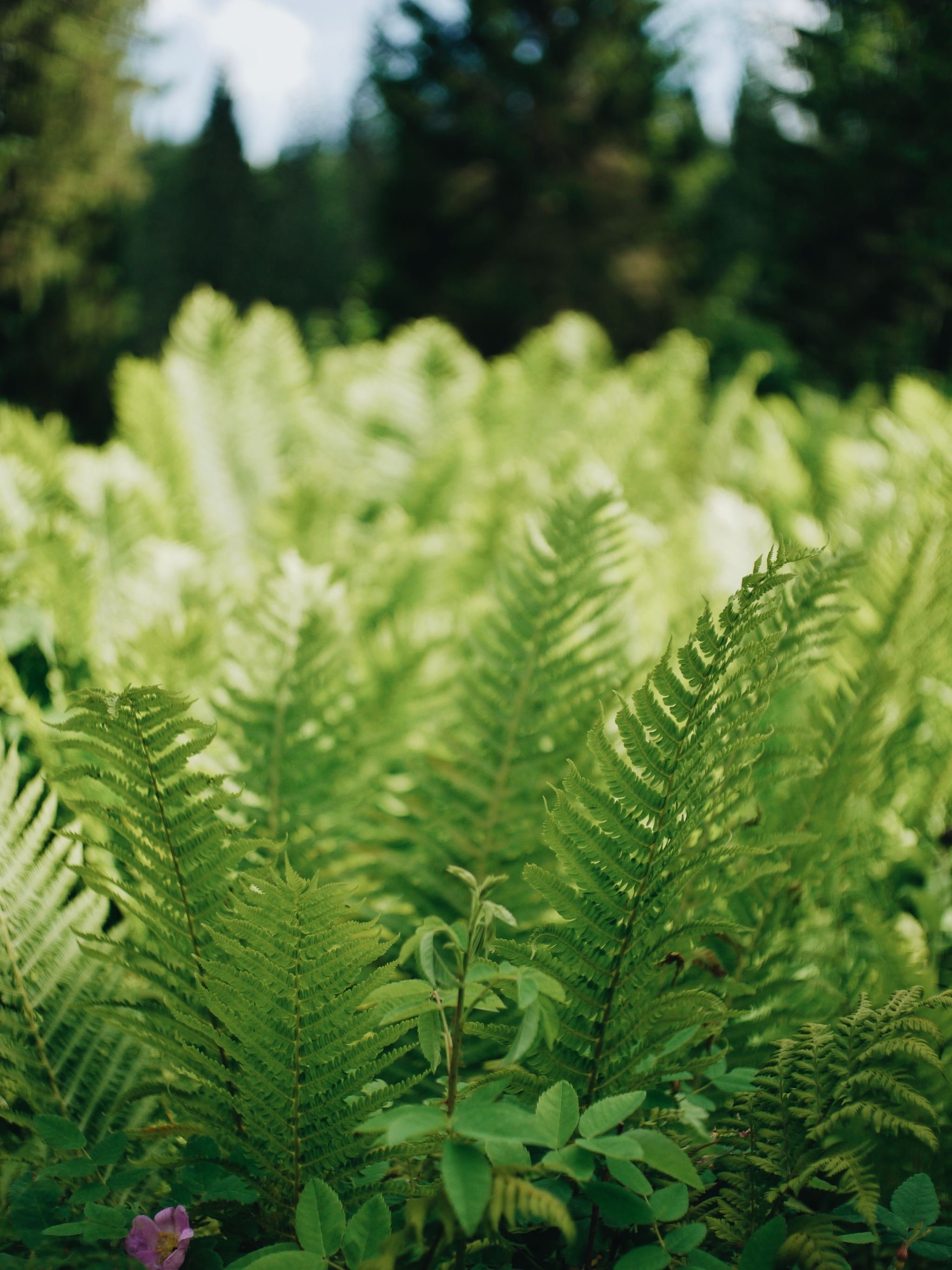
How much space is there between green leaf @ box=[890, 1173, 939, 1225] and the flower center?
0.41 metres

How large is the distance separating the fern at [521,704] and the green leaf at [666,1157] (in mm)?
299

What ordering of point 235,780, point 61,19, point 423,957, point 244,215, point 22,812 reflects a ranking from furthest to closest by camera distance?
point 244,215
point 61,19
point 235,780
point 22,812
point 423,957

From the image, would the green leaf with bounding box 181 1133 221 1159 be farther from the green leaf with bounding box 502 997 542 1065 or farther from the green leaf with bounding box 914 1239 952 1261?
the green leaf with bounding box 914 1239 952 1261

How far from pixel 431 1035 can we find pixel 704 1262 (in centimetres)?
19

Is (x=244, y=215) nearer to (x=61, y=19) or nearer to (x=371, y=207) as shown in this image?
(x=371, y=207)

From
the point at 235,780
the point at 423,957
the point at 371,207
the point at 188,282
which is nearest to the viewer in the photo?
the point at 423,957

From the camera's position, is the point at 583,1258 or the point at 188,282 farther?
the point at 188,282

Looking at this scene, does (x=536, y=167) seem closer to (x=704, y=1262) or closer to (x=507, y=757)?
(x=507, y=757)

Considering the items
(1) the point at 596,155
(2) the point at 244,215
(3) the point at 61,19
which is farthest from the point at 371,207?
(2) the point at 244,215

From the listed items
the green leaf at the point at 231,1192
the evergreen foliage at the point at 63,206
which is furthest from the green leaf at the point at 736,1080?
the evergreen foliage at the point at 63,206

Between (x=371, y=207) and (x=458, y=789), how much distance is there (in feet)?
44.1

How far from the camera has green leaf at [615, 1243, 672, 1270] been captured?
1.50 feet

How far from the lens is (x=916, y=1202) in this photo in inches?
20.0

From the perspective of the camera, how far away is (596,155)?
1148 centimetres
